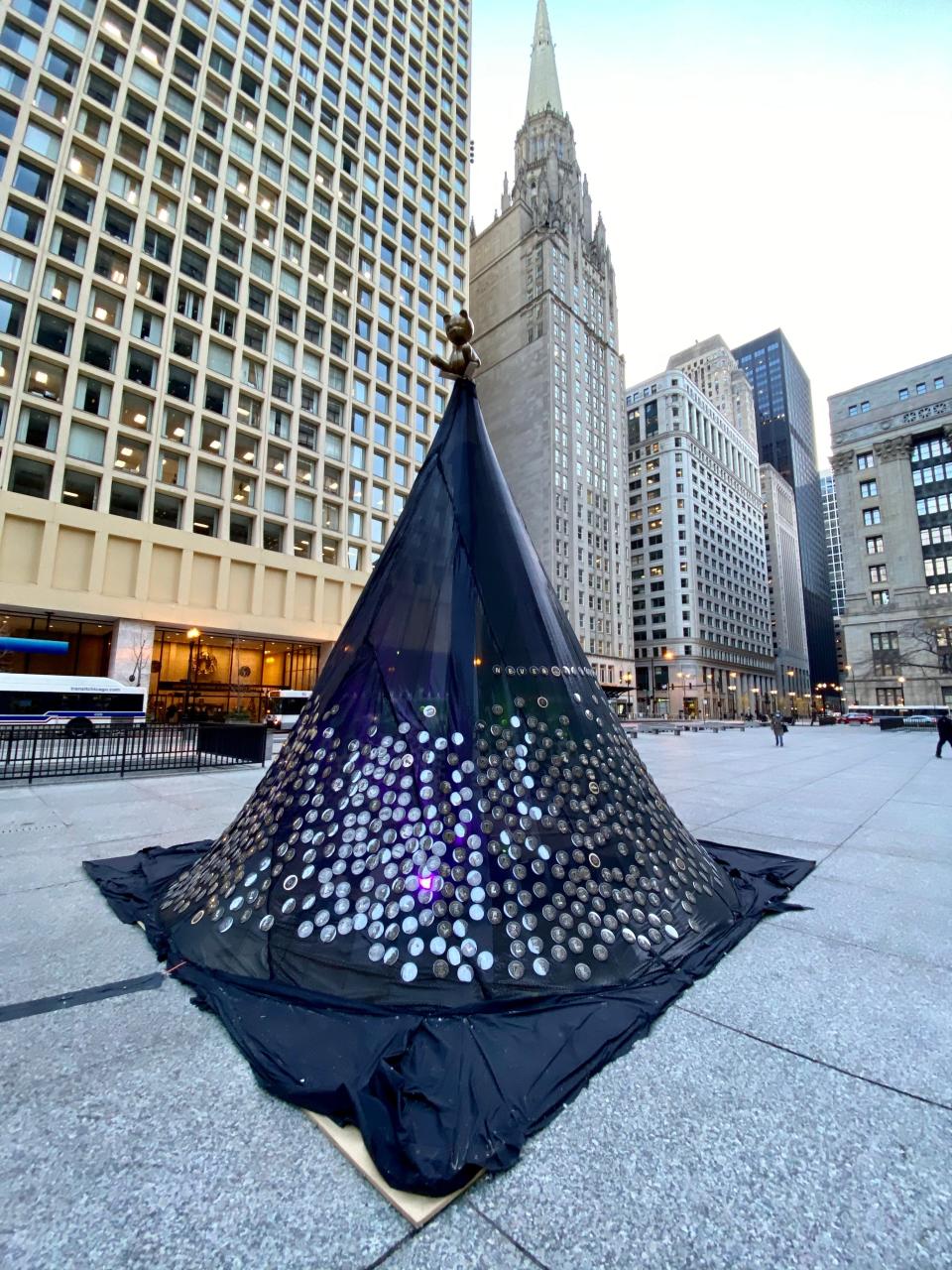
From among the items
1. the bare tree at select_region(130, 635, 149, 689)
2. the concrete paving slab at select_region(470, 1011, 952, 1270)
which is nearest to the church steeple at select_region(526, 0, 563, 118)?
the bare tree at select_region(130, 635, 149, 689)

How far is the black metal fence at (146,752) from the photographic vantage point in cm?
1203

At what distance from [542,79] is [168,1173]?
124m

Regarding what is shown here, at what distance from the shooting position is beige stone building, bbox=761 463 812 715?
119 meters

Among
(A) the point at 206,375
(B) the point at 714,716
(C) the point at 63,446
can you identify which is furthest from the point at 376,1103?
(B) the point at 714,716

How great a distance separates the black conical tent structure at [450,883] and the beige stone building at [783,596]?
125826mm

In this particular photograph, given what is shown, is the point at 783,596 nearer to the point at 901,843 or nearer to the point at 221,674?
the point at 221,674

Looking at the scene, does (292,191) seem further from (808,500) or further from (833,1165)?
(808,500)

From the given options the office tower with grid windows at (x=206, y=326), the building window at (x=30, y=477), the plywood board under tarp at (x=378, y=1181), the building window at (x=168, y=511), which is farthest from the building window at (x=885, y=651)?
the building window at (x=30, y=477)

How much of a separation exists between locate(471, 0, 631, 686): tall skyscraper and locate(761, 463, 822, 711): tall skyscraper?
58.5 m

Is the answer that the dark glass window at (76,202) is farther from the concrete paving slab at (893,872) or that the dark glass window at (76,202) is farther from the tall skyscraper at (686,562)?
the tall skyscraper at (686,562)

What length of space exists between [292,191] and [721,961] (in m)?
49.6

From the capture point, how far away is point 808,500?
5955 inches

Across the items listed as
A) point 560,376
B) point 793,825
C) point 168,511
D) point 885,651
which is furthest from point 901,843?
point 560,376

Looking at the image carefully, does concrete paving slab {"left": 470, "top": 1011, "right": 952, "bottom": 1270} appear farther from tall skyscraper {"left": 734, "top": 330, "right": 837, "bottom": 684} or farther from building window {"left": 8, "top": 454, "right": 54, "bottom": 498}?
tall skyscraper {"left": 734, "top": 330, "right": 837, "bottom": 684}
